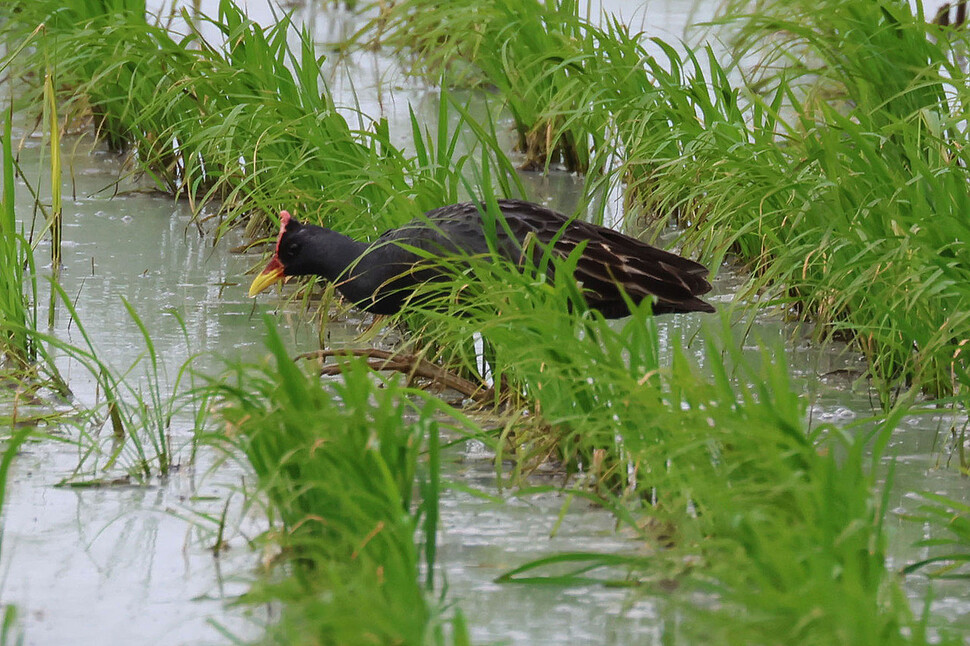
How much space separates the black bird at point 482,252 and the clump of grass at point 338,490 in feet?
2.99

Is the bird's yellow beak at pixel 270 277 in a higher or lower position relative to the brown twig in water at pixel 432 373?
Result: higher

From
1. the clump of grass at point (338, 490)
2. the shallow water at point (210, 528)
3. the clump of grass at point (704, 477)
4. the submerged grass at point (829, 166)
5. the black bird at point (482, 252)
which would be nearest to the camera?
the clump of grass at point (704, 477)

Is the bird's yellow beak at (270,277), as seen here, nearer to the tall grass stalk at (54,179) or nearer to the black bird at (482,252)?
the black bird at (482,252)

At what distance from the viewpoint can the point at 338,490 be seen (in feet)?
7.56

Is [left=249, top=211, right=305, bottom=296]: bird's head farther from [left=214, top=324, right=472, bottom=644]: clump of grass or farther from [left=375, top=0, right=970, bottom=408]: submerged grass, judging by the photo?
[left=214, top=324, right=472, bottom=644]: clump of grass

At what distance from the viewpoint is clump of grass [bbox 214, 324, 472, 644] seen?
2.16m

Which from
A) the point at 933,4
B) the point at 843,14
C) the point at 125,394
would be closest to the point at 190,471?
the point at 125,394

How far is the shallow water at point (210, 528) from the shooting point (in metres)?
2.36

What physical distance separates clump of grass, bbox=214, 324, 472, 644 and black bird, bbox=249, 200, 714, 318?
0.91 m

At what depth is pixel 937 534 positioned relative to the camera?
2711 mm

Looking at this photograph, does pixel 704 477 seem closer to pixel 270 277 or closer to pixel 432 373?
pixel 432 373

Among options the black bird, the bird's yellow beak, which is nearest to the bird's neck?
the black bird

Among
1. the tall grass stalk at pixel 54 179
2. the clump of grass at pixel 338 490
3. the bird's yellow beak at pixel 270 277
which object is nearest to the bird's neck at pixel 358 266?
the bird's yellow beak at pixel 270 277

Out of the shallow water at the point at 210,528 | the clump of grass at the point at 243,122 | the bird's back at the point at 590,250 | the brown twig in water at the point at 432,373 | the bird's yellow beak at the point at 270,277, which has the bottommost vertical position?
the shallow water at the point at 210,528
